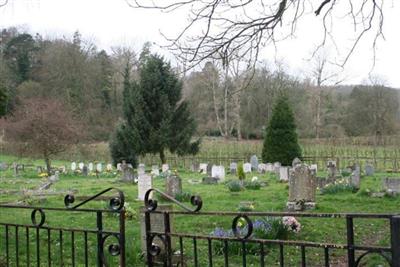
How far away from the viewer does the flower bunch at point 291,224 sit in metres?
9.36

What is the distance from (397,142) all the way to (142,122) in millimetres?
17490

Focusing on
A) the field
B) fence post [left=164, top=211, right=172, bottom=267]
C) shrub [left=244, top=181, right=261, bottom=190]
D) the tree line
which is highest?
the tree line

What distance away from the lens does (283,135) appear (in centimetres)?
2917

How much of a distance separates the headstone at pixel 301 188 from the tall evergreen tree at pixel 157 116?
2023cm

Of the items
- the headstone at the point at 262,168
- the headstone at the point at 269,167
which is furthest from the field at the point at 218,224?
the headstone at the point at 262,168

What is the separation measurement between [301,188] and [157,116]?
21.6 meters

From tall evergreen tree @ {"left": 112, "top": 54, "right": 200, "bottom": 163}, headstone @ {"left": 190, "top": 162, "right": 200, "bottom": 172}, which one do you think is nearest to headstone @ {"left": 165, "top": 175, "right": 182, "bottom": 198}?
headstone @ {"left": 190, "top": 162, "right": 200, "bottom": 172}

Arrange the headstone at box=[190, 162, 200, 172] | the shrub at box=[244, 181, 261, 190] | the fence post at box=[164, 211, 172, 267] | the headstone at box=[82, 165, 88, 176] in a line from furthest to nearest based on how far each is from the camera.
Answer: the headstone at box=[190, 162, 200, 172]
the headstone at box=[82, 165, 88, 176]
the shrub at box=[244, 181, 261, 190]
the fence post at box=[164, 211, 172, 267]

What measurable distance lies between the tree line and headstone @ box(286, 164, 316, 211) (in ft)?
102

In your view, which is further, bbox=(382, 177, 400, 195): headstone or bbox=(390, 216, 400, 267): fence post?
bbox=(382, 177, 400, 195): headstone

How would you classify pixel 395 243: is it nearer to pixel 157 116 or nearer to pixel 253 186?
pixel 253 186

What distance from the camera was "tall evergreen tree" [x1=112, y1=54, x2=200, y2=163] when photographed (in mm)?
33781

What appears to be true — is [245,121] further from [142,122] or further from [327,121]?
[142,122]

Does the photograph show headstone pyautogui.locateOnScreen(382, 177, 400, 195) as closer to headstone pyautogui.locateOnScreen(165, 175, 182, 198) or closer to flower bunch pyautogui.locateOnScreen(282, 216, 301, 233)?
headstone pyautogui.locateOnScreen(165, 175, 182, 198)
